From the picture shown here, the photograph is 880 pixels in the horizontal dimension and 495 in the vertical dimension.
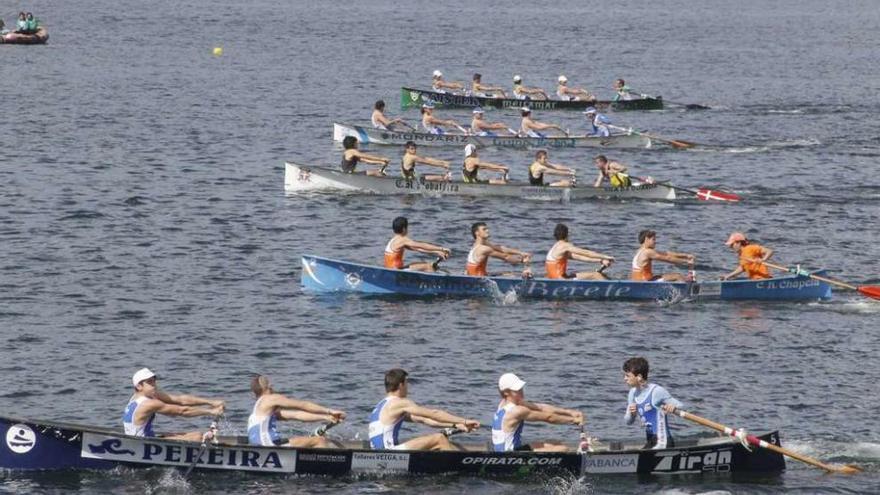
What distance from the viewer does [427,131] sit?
70125 millimetres

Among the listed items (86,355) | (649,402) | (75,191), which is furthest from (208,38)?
(649,402)

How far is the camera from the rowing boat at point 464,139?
6969cm

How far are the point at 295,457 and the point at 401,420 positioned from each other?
2067 mm

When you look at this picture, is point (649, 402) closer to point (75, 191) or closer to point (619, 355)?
point (619, 355)

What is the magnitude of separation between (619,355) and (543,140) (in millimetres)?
33476

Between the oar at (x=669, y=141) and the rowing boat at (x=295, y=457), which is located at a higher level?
the oar at (x=669, y=141)

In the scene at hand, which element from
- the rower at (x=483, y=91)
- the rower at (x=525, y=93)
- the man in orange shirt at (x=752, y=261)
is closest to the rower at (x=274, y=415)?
the man in orange shirt at (x=752, y=261)

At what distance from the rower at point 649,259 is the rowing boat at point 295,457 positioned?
1442cm

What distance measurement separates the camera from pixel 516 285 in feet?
141

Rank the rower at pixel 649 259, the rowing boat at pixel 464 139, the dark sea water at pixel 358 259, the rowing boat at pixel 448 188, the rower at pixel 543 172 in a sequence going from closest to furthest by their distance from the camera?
the dark sea water at pixel 358 259
the rower at pixel 649 259
the rower at pixel 543 172
the rowing boat at pixel 448 188
the rowing boat at pixel 464 139

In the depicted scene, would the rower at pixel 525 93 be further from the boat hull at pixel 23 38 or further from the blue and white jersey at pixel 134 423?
the blue and white jersey at pixel 134 423

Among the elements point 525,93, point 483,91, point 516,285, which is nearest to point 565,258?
point 516,285

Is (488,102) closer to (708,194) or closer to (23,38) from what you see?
(708,194)

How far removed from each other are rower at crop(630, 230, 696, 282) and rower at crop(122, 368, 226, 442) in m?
18.0
